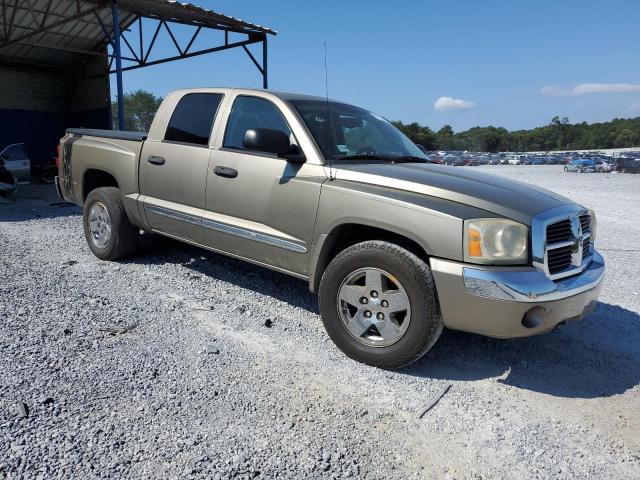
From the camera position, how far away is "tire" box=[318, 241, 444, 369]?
2.98 metres

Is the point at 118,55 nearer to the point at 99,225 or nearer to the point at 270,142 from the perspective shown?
the point at 99,225

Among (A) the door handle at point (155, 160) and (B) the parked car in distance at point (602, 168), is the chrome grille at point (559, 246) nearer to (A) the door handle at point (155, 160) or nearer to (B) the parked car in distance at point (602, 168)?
(A) the door handle at point (155, 160)

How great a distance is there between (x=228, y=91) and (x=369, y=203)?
1.91 metres

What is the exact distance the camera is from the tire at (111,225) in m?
5.13

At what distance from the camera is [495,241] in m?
2.86

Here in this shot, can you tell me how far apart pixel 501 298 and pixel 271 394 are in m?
1.44

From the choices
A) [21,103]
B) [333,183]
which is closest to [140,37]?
[21,103]

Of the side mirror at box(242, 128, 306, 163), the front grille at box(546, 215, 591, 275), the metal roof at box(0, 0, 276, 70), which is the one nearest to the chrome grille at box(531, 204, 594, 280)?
the front grille at box(546, 215, 591, 275)

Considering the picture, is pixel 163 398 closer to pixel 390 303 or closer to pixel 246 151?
pixel 390 303

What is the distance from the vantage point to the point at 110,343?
3396 mm

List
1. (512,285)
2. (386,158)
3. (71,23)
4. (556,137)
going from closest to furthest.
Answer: (512,285), (386,158), (71,23), (556,137)

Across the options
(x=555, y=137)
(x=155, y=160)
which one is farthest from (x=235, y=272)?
(x=555, y=137)

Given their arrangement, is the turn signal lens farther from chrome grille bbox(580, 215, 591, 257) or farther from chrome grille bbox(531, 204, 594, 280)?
chrome grille bbox(580, 215, 591, 257)

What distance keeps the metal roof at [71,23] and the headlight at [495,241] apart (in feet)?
37.9
